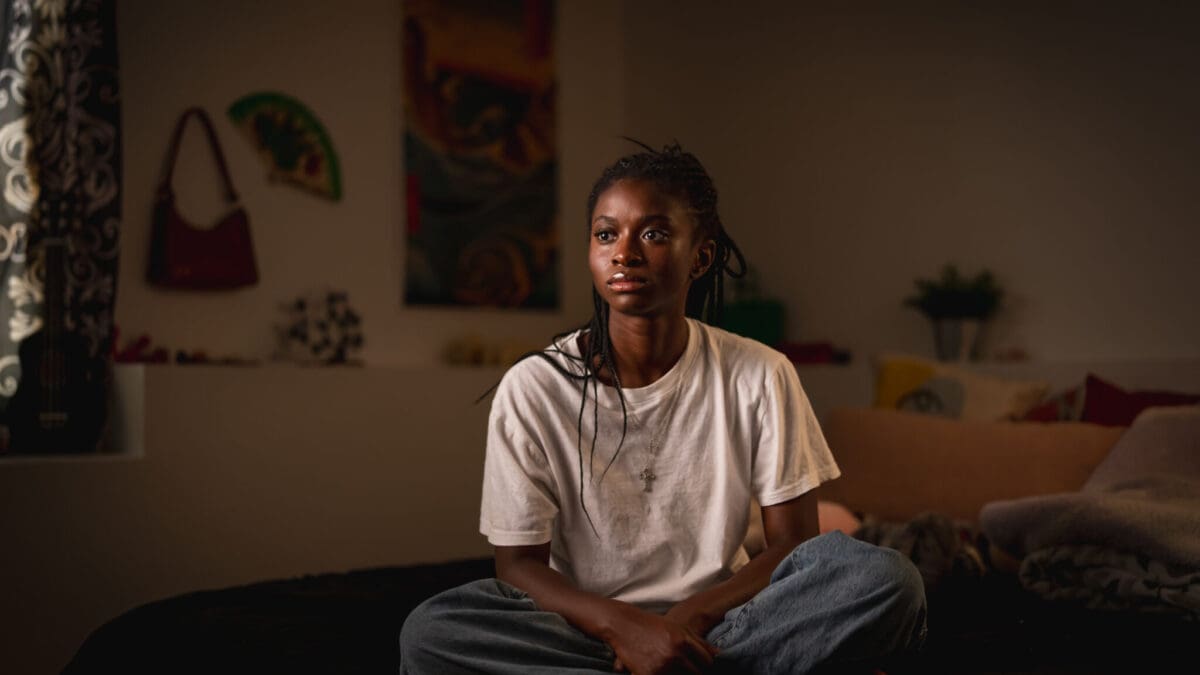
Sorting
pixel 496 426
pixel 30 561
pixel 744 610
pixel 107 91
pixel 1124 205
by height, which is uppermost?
pixel 107 91

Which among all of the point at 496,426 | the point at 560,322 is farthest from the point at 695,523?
the point at 560,322

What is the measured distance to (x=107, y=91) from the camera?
2811 mm

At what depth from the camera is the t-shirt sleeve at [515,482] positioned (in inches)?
58.2

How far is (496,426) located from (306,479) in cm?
186

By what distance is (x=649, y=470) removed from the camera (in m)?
1.54

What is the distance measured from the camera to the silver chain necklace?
154 cm

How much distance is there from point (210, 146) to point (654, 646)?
262 cm

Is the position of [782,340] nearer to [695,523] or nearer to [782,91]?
[782,91]

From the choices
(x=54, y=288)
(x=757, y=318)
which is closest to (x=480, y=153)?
(x=757, y=318)

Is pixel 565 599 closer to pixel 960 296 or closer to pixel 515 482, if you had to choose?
pixel 515 482

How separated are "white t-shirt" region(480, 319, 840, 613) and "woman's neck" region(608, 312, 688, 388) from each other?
3cm

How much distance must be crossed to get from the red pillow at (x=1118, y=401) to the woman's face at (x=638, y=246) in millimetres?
1633

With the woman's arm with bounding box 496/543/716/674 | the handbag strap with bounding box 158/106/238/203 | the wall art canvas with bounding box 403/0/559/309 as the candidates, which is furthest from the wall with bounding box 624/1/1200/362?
the woman's arm with bounding box 496/543/716/674

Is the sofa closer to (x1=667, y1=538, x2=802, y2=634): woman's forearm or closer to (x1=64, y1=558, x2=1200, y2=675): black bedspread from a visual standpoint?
(x1=64, y1=558, x2=1200, y2=675): black bedspread
